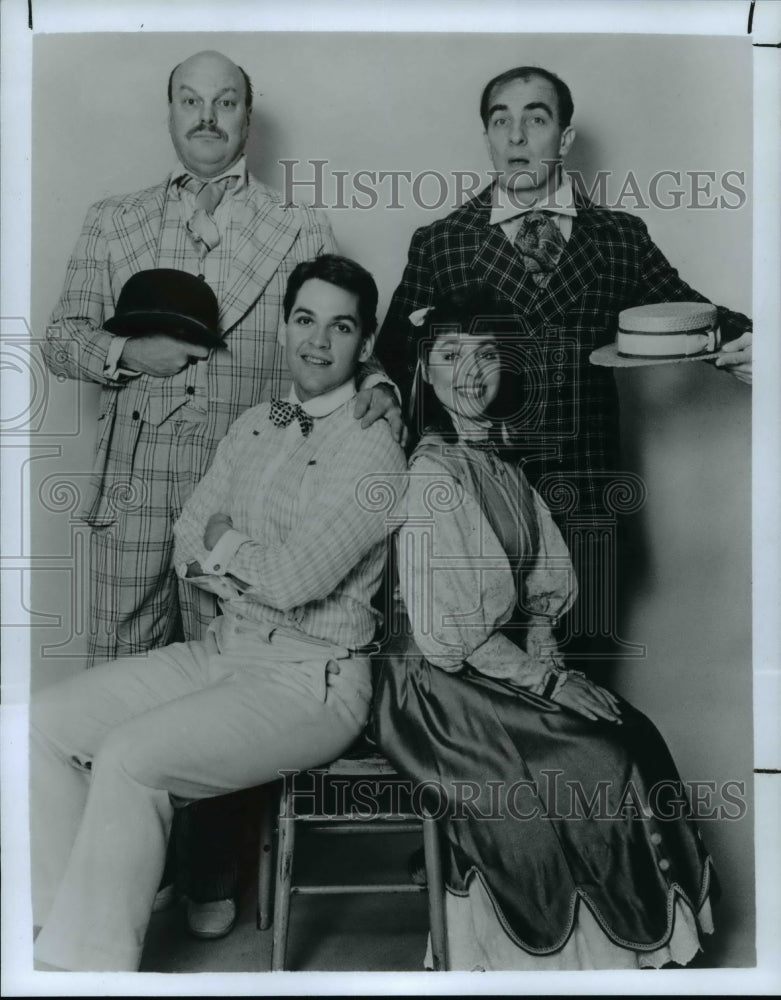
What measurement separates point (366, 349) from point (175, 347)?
1.50 feet

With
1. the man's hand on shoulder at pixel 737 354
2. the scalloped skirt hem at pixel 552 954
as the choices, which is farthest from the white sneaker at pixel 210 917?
the man's hand on shoulder at pixel 737 354

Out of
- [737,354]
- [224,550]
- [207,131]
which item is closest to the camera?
[224,550]

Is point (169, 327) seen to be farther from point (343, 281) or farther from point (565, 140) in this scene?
point (565, 140)

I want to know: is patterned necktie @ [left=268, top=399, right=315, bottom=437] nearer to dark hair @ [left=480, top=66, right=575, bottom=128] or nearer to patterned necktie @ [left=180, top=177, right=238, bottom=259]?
patterned necktie @ [left=180, top=177, right=238, bottom=259]

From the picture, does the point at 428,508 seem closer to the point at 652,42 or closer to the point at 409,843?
the point at 409,843

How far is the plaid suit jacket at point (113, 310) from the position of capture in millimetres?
2477

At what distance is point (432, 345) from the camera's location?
2467mm

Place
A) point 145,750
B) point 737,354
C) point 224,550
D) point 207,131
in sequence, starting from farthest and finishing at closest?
point 737,354 → point 207,131 → point 224,550 → point 145,750

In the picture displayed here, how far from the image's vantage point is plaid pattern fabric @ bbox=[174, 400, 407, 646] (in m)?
2.33

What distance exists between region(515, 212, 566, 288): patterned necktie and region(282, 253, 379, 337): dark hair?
38 centimetres

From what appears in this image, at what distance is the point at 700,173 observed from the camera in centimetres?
258

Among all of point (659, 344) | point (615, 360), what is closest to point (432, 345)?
point (615, 360)

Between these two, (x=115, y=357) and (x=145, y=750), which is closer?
(x=145, y=750)

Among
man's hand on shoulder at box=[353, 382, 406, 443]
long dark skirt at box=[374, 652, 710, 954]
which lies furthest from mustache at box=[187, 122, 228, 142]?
long dark skirt at box=[374, 652, 710, 954]
